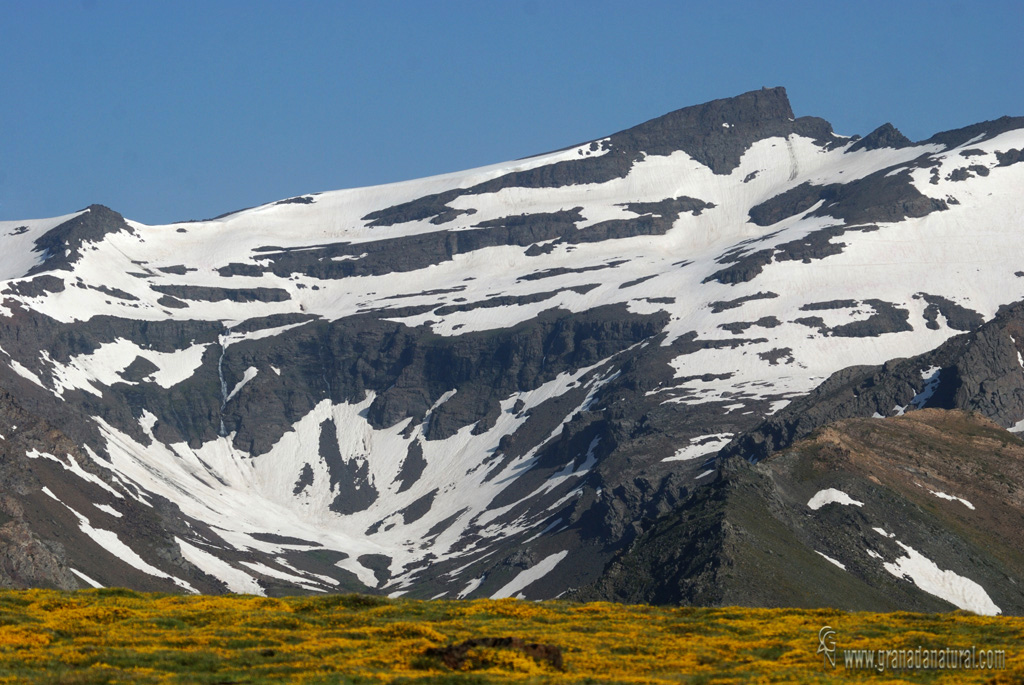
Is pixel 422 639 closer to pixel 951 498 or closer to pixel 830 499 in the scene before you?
pixel 830 499

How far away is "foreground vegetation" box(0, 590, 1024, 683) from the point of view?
44875 mm

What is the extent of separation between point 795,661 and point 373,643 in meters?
15.6

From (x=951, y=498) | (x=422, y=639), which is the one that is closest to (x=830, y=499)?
(x=951, y=498)

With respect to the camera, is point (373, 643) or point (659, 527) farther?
point (659, 527)

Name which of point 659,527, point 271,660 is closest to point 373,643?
point 271,660

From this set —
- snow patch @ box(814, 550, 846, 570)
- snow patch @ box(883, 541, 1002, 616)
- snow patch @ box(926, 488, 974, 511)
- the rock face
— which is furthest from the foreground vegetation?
snow patch @ box(926, 488, 974, 511)

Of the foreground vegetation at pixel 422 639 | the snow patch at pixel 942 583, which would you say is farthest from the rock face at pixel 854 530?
the foreground vegetation at pixel 422 639

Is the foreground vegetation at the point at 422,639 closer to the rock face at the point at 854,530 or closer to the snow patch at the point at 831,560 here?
the rock face at the point at 854,530

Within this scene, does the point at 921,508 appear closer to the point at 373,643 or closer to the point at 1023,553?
the point at 1023,553

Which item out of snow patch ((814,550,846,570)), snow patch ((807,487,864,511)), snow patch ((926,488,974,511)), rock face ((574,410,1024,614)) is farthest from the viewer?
snow patch ((926,488,974,511))

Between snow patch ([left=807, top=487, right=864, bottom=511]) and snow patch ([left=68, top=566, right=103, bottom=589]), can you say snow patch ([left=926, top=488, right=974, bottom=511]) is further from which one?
snow patch ([left=68, top=566, right=103, bottom=589])

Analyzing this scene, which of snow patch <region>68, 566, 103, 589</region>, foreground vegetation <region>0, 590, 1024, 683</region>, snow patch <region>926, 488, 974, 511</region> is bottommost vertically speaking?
snow patch <region>926, 488, 974, 511</region>

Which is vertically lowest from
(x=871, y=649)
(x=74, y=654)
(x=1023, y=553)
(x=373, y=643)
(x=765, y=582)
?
(x=1023, y=553)

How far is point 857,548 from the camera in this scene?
130125mm
